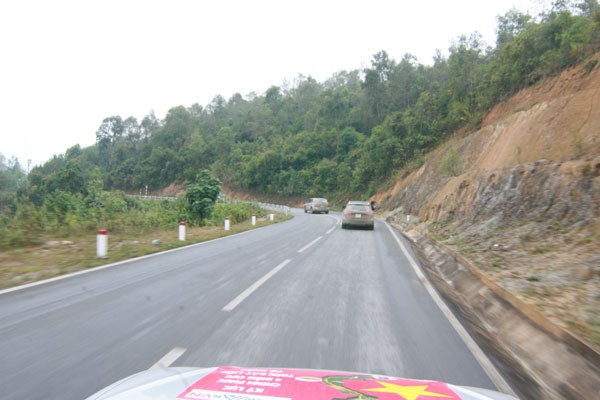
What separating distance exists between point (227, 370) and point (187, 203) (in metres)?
22.9

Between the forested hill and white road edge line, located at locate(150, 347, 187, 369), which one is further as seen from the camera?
the forested hill

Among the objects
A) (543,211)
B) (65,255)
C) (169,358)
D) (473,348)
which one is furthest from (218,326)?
(543,211)

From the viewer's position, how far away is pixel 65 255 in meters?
10.1

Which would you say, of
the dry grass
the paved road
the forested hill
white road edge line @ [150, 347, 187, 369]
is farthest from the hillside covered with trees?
white road edge line @ [150, 347, 187, 369]

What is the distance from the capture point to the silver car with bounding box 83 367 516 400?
2271 mm

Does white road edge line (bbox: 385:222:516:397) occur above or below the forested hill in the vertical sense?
below

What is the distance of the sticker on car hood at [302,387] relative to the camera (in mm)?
2295

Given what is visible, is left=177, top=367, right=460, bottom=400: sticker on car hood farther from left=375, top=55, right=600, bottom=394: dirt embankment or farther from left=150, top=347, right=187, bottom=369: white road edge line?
left=375, top=55, right=600, bottom=394: dirt embankment

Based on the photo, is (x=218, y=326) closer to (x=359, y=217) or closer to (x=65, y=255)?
(x=65, y=255)

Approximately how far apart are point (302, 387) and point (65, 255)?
9.71 m

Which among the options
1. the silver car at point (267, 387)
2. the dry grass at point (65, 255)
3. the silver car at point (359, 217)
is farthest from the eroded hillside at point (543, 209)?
the dry grass at point (65, 255)

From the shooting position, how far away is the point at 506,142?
898 inches

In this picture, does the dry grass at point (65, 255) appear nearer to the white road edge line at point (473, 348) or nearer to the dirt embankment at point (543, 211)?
the white road edge line at point (473, 348)

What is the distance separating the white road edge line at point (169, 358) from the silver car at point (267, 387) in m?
0.89
